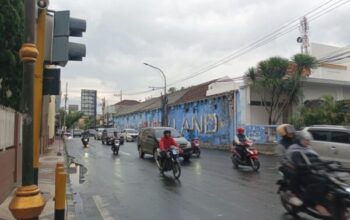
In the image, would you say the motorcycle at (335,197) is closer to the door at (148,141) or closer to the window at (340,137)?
the window at (340,137)

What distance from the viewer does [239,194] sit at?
1157cm

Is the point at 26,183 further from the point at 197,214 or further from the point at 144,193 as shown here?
the point at 144,193

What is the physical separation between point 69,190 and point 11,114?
2.67 meters

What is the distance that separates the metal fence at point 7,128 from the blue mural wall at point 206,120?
22.2m

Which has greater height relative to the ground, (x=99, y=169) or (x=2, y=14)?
(x=2, y=14)

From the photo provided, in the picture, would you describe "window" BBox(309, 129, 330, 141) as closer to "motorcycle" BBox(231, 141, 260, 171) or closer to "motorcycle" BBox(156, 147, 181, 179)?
"motorcycle" BBox(231, 141, 260, 171)

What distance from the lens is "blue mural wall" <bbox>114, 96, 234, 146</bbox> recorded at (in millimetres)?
38406

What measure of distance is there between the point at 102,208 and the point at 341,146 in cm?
1021

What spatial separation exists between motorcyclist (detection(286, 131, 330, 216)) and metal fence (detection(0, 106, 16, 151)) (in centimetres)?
650

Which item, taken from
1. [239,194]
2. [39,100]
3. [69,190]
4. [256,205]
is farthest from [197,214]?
[69,190]

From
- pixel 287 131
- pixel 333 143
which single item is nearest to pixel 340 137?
pixel 333 143

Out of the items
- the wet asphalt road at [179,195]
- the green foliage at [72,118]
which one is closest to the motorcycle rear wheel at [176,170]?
the wet asphalt road at [179,195]

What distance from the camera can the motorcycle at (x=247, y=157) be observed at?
18156mm

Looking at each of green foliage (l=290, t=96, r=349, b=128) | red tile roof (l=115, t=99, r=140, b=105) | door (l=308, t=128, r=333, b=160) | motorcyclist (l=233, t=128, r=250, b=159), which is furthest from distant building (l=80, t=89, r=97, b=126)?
door (l=308, t=128, r=333, b=160)
